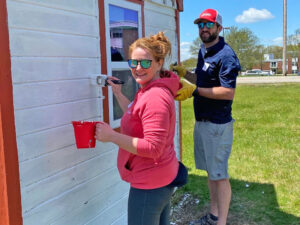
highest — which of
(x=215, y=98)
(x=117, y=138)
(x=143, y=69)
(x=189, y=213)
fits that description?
(x=143, y=69)

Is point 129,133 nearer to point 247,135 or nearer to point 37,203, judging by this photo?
point 37,203

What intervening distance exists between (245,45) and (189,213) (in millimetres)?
50652

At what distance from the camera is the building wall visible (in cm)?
193

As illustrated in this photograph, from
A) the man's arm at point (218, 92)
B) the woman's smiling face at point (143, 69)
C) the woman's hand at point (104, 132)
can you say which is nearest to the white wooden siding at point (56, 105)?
the woman's hand at point (104, 132)

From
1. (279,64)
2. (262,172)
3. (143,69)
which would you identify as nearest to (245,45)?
(279,64)

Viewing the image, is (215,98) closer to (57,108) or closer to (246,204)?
(57,108)

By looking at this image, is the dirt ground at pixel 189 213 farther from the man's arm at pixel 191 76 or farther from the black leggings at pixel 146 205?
the black leggings at pixel 146 205

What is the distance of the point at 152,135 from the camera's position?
5.44 feet

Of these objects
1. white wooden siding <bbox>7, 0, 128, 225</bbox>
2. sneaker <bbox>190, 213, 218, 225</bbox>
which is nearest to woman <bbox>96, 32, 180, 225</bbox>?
white wooden siding <bbox>7, 0, 128, 225</bbox>

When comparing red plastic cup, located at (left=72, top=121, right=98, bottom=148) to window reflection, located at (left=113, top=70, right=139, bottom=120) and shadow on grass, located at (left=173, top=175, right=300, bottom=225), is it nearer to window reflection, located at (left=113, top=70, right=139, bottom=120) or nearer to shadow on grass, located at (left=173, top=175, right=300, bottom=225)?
window reflection, located at (left=113, top=70, right=139, bottom=120)

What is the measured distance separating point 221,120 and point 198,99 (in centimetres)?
30

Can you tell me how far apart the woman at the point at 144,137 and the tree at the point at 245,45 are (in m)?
47.1

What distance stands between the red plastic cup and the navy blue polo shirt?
1.34m

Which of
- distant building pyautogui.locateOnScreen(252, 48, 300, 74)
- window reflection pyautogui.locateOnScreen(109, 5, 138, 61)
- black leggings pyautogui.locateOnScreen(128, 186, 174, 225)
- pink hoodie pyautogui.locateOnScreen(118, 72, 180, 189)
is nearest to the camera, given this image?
pink hoodie pyautogui.locateOnScreen(118, 72, 180, 189)
